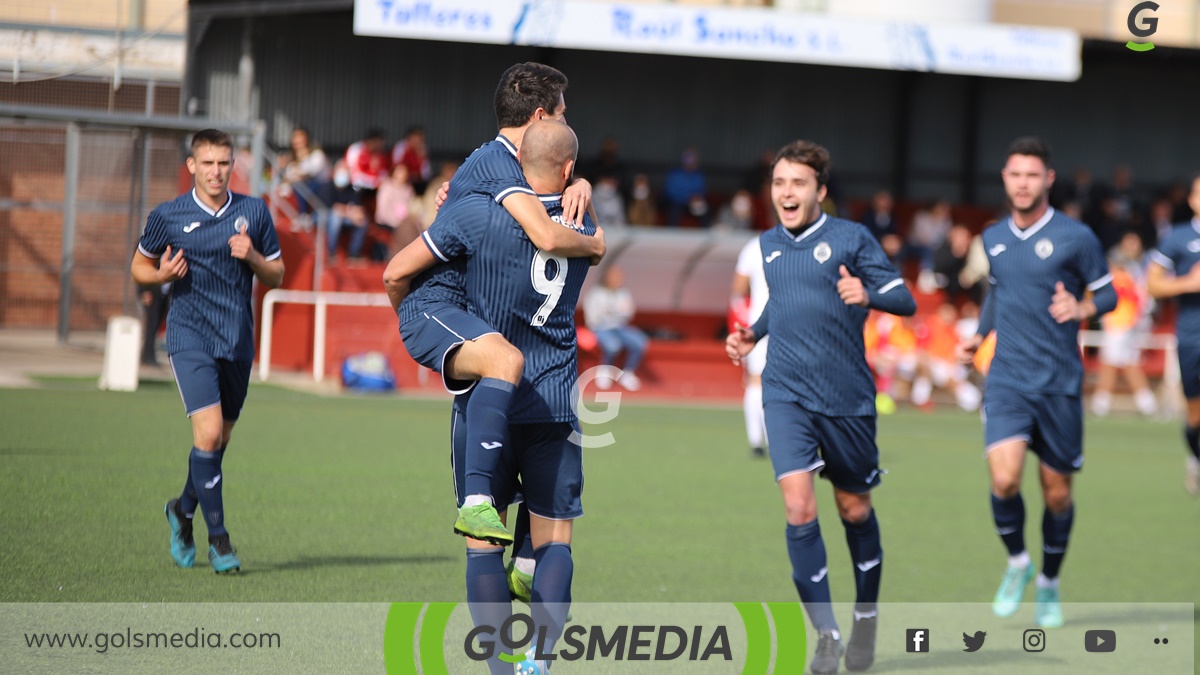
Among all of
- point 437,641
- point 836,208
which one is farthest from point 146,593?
point 836,208

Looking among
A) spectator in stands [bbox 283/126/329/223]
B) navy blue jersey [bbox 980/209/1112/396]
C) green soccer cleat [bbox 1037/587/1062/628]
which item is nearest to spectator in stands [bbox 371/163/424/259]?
spectator in stands [bbox 283/126/329/223]

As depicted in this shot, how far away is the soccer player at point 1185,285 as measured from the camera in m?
9.95

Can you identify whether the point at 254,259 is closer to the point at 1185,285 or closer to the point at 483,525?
the point at 483,525

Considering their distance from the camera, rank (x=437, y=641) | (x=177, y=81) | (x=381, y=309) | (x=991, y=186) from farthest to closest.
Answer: (x=991, y=186)
(x=381, y=309)
(x=177, y=81)
(x=437, y=641)

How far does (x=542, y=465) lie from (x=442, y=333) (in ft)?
1.94

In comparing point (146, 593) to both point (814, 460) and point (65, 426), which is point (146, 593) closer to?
point (814, 460)

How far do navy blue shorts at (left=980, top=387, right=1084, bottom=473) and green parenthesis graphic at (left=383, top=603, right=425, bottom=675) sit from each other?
10.2 feet

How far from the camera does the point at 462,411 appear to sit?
4.86 meters

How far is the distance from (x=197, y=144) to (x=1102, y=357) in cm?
1953

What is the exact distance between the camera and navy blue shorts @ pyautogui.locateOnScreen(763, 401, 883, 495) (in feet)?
19.2

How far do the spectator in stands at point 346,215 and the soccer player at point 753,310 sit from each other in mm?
8826

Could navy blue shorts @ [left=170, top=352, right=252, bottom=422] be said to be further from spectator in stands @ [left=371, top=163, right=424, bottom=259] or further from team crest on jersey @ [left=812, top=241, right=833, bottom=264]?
spectator in stands @ [left=371, top=163, right=424, bottom=259]

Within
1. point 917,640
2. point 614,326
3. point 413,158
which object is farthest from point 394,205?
point 917,640

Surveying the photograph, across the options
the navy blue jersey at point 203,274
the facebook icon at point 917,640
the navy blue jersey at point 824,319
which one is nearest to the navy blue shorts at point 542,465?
the navy blue jersey at point 824,319
